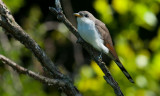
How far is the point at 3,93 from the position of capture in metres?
4.00

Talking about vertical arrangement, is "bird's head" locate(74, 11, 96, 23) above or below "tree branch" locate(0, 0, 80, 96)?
above

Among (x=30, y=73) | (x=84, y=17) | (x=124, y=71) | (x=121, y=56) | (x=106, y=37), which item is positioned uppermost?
(x=84, y=17)

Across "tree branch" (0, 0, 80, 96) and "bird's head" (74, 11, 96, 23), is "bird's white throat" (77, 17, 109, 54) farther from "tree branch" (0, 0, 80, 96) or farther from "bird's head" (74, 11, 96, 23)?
"tree branch" (0, 0, 80, 96)

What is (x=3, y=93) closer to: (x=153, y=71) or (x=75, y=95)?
(x=153, y=71)

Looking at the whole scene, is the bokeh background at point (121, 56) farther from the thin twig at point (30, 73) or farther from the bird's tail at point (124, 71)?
the thin twig at point (30, 73)

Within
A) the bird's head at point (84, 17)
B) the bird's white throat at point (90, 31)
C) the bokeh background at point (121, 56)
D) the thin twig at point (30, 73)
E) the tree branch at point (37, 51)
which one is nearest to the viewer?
the thin twig at point (30, 73)

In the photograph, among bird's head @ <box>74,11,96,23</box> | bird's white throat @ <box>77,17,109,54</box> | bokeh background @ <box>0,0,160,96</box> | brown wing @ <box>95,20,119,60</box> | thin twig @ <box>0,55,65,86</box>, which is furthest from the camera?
bird's head @ <box>74,11,96,23</box>

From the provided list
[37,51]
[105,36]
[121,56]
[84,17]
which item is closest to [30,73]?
[37,51]

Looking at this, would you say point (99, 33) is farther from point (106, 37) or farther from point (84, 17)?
point (84, 17)

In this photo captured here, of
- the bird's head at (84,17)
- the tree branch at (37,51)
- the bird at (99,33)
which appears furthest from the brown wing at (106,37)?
the tree branch at (37,51)

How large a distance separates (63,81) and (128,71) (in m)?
1.28

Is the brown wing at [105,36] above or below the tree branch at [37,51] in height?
above

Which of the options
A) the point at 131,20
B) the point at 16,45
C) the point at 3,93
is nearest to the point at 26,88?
the point at 3,93

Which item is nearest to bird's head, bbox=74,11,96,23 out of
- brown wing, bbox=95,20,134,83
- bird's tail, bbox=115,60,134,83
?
brown wing, bbox=95,20,134,83
